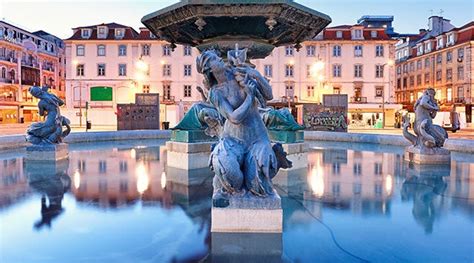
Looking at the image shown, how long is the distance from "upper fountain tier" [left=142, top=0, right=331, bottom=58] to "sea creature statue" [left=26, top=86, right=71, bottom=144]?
12.2ft

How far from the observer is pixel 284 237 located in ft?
13.6

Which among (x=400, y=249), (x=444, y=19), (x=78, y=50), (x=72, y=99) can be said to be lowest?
(x=400, y=249)

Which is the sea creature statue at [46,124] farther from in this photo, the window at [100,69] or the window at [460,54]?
the window at [460,54]

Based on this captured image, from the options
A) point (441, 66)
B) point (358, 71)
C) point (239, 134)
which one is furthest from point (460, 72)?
point (239, 134)

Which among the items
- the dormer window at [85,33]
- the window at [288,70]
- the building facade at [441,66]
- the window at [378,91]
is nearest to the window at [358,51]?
the window at [378,91]

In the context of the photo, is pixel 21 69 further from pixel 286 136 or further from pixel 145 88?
pixel 286 136

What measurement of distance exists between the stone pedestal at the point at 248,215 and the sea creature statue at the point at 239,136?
0.07 metres

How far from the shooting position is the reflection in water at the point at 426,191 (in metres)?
5.01

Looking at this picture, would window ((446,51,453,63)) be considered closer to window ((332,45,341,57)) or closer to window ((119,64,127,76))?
window ((332,45,341,57))

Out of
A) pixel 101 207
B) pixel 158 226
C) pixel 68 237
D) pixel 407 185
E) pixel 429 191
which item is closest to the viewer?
pixel 68 237

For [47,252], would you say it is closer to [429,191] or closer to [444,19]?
[429,191]

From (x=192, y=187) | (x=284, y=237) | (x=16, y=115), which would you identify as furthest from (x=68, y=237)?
(x=16, y=115)

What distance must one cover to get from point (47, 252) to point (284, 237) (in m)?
2.49

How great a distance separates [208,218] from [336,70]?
54061 mm
